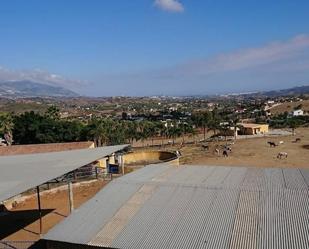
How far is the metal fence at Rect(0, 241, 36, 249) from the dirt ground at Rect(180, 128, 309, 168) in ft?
102

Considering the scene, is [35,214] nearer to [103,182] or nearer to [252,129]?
[103,182]

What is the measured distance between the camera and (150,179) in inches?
826

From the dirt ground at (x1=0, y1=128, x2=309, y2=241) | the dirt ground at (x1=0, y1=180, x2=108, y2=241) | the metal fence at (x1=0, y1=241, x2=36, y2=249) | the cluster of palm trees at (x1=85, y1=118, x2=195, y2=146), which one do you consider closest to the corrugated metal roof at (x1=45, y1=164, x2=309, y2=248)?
the metal fence at (x1=0, y1=241, x2=36, y2=249)

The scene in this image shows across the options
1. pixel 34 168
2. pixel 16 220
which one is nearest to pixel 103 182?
pixel 16 220

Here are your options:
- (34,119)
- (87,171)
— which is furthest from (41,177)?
(34,119)

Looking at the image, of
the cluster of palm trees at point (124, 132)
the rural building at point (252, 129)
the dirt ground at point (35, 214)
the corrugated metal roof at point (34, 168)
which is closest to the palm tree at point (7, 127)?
the cluster of palm trees at point (124, 132)

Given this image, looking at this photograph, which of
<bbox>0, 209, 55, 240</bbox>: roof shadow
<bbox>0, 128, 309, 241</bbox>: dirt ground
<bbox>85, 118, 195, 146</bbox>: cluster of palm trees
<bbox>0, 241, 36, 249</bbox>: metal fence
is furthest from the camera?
<bbox>85, 118, 195, 146</bbox>: cluster of palm trees

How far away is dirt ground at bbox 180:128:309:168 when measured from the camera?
4824 cm

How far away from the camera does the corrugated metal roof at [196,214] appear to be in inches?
589

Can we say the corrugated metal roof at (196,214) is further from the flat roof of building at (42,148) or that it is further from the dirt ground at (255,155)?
the dirt ground at (255,155)

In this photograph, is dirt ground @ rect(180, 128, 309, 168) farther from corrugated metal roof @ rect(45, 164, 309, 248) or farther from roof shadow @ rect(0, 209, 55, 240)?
corrugated metal roof @ rect(45, 164, 309, 248)

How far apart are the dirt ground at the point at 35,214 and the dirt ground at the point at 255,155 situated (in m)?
20.7

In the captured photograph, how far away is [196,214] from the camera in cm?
1681

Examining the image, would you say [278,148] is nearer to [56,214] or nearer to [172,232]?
[56,214]
